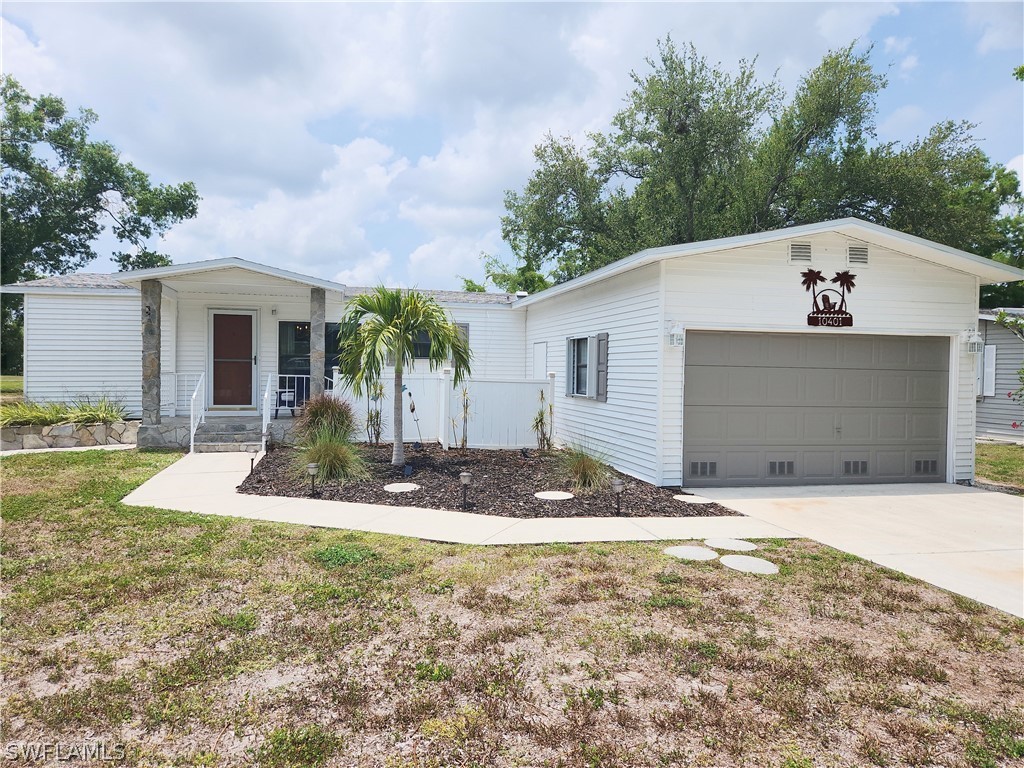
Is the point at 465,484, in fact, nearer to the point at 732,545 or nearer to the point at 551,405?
the point at 732,545

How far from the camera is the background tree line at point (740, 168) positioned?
736 inches

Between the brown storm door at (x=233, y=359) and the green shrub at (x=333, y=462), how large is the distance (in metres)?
5.43

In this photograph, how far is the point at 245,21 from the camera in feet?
25.9

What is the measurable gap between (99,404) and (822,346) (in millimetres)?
12564

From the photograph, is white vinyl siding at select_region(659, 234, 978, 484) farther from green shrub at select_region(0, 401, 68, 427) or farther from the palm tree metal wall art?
green shrub at select_region(0, 401, 68, 427)

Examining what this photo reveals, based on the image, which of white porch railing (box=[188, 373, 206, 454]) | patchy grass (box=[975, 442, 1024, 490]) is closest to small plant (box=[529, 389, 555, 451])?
white porch railing (box=[188, 373, 206, 454])

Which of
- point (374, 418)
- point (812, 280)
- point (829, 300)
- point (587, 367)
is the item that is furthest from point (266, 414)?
point (829, 300)

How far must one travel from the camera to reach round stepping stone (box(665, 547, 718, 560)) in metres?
5.00

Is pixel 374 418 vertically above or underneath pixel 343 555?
above

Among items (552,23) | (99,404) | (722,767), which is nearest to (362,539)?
(722,767)

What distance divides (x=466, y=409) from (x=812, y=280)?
5559 mm

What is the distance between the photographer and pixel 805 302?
8.27 metres

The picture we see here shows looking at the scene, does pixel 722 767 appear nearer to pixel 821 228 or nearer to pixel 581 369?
pixel 821 228

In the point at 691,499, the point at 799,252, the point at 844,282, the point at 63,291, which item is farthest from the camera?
the point at 63,291
